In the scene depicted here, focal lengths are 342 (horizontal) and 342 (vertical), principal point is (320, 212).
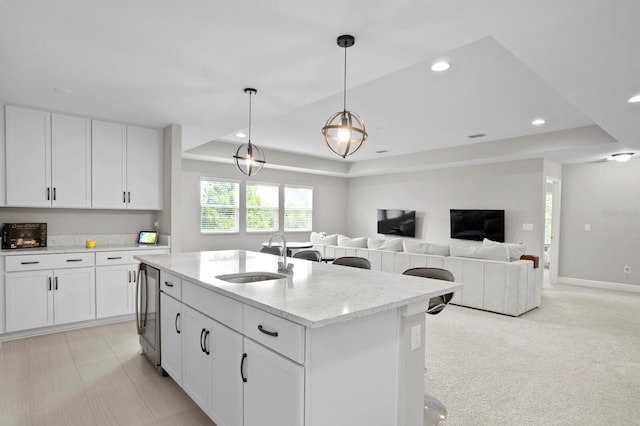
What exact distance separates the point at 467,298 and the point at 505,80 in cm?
314

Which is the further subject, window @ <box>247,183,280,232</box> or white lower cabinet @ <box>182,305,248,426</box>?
window @ <box>247,183,280,232</box>

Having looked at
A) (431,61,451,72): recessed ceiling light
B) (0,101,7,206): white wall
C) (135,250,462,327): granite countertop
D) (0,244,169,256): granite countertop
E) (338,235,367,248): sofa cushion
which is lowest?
(338,235,367,248): sofa cushion

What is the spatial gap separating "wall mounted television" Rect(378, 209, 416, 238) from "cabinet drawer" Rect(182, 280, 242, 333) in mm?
6984

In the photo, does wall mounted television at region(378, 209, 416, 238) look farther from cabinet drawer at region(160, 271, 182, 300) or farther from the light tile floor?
cabinet drawer at region(160, 271, 182, 300)

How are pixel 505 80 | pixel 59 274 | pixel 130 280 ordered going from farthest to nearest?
pixel 130 280 < pixel 59 274 < pixel 505 80

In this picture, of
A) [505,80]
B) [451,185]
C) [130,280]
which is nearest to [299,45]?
[505,80]

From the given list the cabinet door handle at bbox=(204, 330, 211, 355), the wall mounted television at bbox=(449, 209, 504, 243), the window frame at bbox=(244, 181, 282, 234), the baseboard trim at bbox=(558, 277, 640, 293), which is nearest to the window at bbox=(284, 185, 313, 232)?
the window frame at bbox=(244, 181, 282, 234)

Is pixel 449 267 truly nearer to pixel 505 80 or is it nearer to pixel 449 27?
pixel 505 80

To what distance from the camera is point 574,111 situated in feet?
15.0

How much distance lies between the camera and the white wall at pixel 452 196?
664 centimetres

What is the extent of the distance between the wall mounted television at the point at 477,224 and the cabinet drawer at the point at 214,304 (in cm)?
650

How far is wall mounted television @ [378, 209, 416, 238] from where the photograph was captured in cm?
864

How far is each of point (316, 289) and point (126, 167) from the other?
3.95 metres

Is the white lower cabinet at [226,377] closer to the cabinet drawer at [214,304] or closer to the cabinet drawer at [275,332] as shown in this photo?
the cabinet drawer at [214,304]
